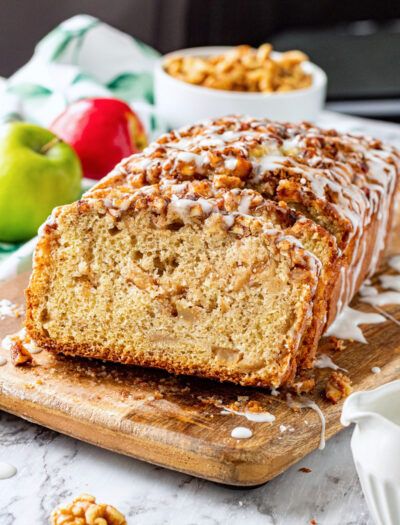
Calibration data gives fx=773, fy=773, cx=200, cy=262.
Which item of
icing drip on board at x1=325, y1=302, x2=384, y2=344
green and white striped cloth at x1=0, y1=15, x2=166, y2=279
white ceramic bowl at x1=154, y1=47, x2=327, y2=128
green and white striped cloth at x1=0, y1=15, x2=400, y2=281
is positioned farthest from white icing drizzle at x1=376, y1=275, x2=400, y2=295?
green and white striped cloth at x1=0, y1=15, x2=166, y2=279

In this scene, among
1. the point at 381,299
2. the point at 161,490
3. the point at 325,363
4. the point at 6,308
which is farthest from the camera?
the point at 381,299

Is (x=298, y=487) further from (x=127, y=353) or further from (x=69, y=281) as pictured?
(x=69, y=281)

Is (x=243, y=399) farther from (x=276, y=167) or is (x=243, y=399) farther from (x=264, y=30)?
(x=264, y=30)

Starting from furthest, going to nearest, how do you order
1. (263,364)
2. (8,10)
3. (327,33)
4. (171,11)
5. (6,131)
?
(327,33)
(171,11)
(8,10)
(6,131)
(263,364)

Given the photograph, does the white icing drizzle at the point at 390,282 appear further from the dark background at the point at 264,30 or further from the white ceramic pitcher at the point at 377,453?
the dark background at the point at 264,30

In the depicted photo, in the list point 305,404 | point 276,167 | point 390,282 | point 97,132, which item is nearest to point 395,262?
point 390,282

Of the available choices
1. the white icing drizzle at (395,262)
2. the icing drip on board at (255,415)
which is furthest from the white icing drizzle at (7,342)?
the white icing drizzle at (395,262)

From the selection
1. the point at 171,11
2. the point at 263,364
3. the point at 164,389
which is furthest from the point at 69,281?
the point at 171,11
